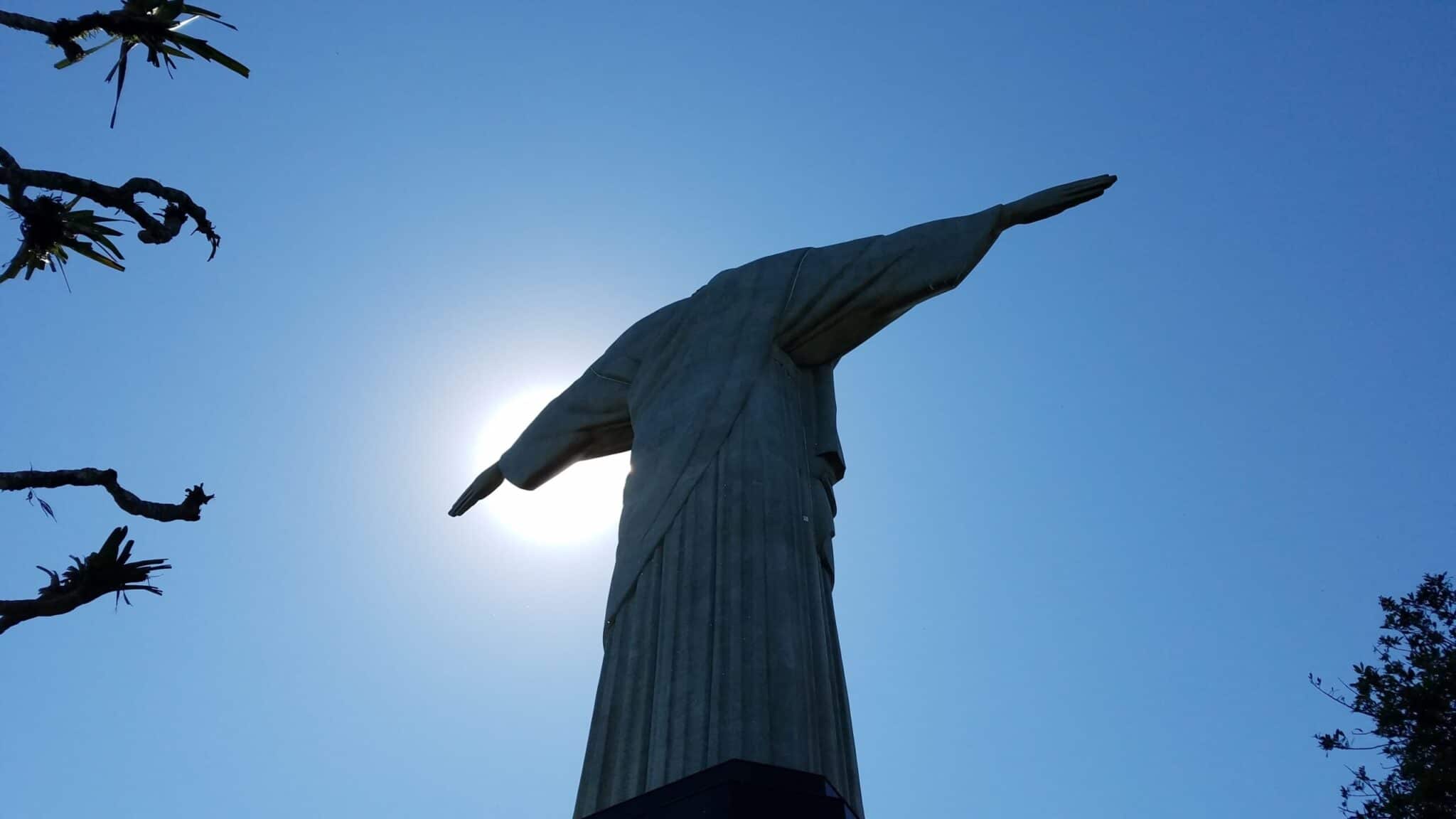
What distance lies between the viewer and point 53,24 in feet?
23.0

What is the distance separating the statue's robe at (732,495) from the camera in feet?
19.5

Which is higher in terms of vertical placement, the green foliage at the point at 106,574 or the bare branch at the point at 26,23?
the bare branch at the point at 26,23

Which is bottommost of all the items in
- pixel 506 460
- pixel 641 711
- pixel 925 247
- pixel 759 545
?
pixel 641 711

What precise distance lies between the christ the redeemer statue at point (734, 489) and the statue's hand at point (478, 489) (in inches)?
0.4

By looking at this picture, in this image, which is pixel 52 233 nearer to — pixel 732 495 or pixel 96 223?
pixel 96 223

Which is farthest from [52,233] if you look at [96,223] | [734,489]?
[734,489]

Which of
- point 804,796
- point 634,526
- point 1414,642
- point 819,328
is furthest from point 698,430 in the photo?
point 1414,642

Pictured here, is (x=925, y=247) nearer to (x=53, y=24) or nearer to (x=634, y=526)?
(x=634, y=526)

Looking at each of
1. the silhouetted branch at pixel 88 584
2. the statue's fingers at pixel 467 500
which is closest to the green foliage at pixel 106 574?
the silhouetted branch at pixel 88 584

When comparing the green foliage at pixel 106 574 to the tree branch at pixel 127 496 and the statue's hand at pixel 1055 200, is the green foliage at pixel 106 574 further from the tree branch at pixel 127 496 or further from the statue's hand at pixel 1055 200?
the statue's hand at pixel 1055 200

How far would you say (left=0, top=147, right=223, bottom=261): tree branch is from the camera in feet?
22.6

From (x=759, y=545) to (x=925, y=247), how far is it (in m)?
2.58

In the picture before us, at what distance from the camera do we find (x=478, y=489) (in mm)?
8906

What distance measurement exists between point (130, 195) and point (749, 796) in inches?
201
